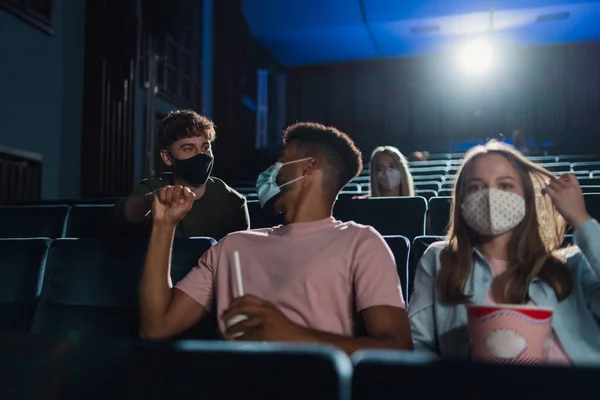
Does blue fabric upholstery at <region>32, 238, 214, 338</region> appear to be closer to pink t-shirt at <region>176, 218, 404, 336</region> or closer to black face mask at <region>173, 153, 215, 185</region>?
pink t-shirt at <region>176, 218, 404, 336</region>

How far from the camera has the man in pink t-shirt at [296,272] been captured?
0.77 m

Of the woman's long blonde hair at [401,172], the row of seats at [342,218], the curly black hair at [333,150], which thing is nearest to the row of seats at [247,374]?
the curly black hair at [333,150]

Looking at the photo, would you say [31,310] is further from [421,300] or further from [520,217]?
[520,217]

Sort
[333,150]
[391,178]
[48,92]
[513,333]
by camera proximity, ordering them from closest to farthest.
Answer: [513,333] < [333,150] < [391,178] < [48,92]

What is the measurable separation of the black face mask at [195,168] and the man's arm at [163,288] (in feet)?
1.21

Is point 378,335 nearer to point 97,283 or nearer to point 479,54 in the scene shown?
point 97,283

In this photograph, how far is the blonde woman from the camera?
83 cm

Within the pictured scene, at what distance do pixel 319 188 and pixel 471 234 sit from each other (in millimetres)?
236

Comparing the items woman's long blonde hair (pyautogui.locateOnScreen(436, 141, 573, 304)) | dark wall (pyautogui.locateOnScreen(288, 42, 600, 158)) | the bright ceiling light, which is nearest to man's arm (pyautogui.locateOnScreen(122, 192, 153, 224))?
woman's long blonde hair (pyautogui.locateOnScreen(436, 141, 573, 304))

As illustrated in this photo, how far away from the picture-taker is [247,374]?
0.37 metres

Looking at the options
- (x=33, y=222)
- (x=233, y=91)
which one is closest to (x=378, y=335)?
(x=33, y=222)

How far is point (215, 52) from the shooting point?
5434 mm

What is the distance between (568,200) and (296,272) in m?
0.39

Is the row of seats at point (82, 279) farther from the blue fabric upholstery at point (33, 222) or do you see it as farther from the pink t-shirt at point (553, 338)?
the blue fabric upholstery at point (33, 222)
